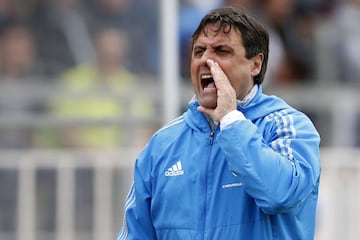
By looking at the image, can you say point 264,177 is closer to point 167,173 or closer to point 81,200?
point 167,173

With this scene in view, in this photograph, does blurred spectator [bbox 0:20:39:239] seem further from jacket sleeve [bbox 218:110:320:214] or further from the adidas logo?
jacket sleeve [bbox 218:110:320:214]

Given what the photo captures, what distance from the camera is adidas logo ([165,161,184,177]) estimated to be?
461 cm

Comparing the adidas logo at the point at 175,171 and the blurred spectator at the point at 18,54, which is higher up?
the blurred spectator at the point at 18,54

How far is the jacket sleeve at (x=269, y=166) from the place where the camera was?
426 centimetres

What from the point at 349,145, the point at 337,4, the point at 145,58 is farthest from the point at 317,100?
the point at 145,58

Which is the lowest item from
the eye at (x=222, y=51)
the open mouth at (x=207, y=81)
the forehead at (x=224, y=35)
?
the open mouth at (x=207, y=81)

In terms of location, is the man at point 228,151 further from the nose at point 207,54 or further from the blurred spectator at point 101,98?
the blurred spectator at point 101,98

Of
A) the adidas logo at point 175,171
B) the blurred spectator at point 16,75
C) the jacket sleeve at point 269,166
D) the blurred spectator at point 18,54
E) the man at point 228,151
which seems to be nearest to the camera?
the jacket sleeve at point 269,166

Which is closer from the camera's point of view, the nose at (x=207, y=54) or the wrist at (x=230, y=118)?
the wrist at (x=230, y=118)

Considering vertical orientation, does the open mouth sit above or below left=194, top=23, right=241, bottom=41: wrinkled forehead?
below

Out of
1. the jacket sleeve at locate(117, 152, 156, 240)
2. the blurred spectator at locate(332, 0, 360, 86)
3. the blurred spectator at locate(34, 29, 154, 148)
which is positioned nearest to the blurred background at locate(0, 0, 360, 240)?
the blurred spectator at locate(34, 29, 154, 148)

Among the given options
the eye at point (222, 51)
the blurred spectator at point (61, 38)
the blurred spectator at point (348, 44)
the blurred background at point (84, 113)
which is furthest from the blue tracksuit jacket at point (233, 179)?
the blurred spectator at point (348, 44)

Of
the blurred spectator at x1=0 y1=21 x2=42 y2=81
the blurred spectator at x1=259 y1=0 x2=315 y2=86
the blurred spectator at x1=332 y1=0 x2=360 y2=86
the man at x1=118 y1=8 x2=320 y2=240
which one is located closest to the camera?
the man at x1=118 y1=8 x2=320 y2=240

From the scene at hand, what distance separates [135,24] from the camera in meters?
8.63
